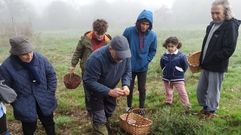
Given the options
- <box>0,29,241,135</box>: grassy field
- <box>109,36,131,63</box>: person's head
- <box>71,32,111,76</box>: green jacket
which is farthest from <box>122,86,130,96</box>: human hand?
<box>71,32,111,76</box>: green jacket

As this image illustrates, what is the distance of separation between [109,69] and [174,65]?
2.49 meters

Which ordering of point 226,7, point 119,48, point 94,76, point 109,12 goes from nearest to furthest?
point 119,48 → point 94,76 → point 226,7 → point 109,12

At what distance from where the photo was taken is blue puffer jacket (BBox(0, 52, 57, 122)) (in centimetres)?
535

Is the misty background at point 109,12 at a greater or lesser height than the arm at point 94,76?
greater

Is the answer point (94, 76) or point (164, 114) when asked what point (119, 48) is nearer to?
point (94, 76)

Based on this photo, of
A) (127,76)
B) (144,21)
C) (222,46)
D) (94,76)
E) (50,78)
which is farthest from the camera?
(144,21)

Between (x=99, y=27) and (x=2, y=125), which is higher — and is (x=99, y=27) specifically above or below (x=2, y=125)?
above

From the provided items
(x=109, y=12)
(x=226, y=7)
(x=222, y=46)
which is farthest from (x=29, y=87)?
(x=109, y=12)

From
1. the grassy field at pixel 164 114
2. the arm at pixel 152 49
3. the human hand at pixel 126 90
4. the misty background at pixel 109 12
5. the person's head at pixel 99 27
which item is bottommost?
the grassy field at pixel 164 114

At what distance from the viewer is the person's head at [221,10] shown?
6.38 m

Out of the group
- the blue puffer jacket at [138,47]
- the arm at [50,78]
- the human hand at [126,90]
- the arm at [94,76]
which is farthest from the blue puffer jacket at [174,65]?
the arm at [50,78]

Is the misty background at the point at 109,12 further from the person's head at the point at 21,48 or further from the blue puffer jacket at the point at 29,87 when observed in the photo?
the person's head at the point at 21,48

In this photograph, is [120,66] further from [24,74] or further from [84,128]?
[84,128]

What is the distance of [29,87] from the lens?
18.0ft
